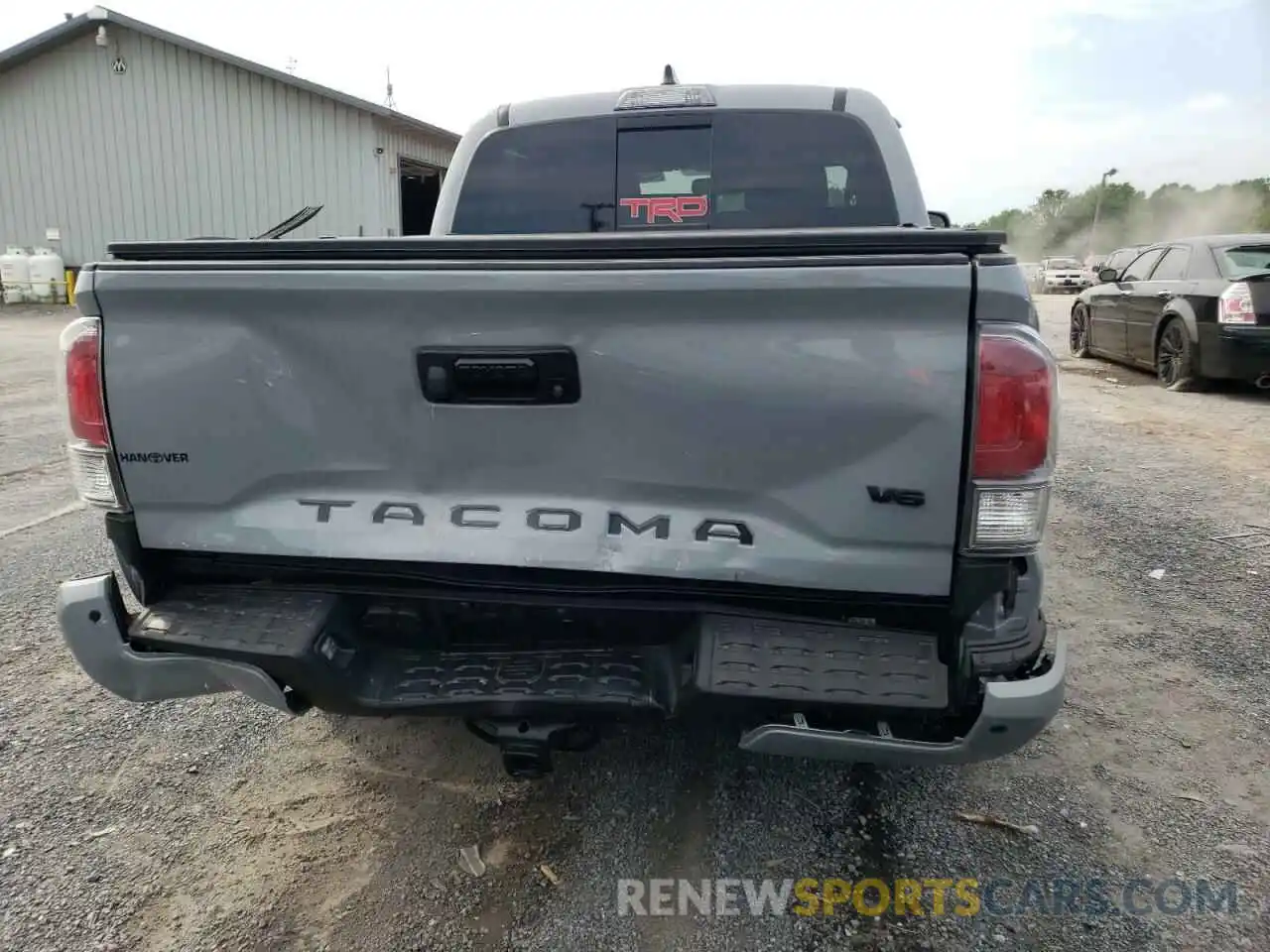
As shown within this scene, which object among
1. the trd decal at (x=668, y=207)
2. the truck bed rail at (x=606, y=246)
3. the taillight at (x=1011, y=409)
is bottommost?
the taillight at (x=1011, y=409)

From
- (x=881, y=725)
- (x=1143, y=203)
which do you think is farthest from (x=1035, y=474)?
(x=1143, y=203)

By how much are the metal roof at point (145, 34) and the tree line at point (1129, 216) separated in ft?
112

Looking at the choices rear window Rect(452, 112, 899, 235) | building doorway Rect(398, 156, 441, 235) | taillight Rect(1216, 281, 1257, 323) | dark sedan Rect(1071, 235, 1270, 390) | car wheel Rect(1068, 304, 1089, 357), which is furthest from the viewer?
building doorway Rect(398, 156, 441, 235)

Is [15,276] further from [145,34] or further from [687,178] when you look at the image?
[687,178]

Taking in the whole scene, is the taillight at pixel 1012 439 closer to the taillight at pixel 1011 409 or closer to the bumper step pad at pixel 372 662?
the taillight at pixel 1011 409

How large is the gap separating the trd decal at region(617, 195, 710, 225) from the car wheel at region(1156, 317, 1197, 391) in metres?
8.37

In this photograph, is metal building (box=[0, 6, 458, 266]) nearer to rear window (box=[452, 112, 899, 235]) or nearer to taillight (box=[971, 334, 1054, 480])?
rear window (box=[452, 112, 899, 235])

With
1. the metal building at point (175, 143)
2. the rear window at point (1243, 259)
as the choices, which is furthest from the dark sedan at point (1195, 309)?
the metal building at point (175, 143)

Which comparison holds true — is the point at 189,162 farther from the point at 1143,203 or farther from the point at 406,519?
the point at 1143,203

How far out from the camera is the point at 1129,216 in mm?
70250

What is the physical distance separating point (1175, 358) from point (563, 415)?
1045 centimetres

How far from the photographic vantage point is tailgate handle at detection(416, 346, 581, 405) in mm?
2037

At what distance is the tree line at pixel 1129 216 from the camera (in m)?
54.4

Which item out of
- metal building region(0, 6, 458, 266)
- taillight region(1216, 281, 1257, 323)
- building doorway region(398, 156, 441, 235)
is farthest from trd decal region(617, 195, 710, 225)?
building doorway region(398, 156, 441, 235)
